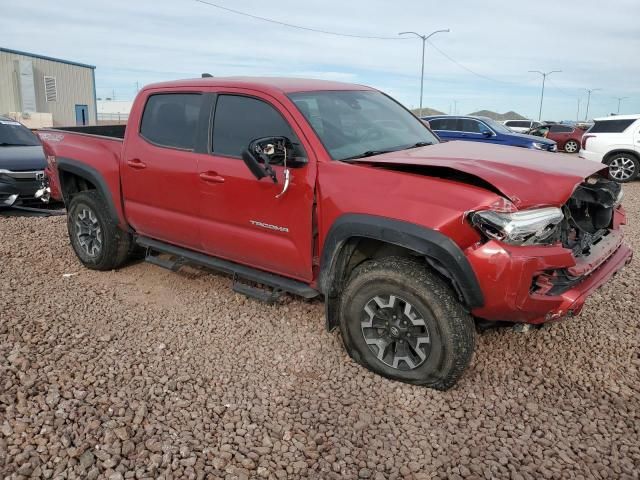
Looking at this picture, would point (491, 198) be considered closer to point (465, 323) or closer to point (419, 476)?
point (465, 323)

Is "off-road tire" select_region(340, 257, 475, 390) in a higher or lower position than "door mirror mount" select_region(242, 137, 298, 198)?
lower

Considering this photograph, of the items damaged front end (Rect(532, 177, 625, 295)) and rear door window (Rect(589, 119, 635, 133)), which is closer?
damaged front end (Rect(532, 177, 625, 295))

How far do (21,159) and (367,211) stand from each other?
24.8 ft

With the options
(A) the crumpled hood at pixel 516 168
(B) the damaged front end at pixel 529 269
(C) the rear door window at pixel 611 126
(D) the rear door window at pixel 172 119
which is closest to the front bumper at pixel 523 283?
(B) the damaged front end at pixel 529 269

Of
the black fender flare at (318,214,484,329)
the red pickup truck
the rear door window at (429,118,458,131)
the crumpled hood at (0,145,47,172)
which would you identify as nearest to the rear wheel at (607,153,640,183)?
the rear door window at (429,118,458,131)

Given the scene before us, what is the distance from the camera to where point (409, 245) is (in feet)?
10.1

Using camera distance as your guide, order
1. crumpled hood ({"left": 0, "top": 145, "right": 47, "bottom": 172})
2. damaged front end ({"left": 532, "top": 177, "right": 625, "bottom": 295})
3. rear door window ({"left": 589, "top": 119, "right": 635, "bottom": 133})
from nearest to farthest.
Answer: damaged front end ({"left": 532, "top": 177, "right": 625, "bottom": 295}), crumpled hood ({"left": 0, "top": 145, "right": 47, "bottom": 172}), rear door window ({"left": 589, "top": 119, "right": 635, "bottom": 133})

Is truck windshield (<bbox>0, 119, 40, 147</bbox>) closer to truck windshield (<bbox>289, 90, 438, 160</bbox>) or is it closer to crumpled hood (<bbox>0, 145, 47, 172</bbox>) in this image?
crumpled hood (<bbox>0, 145, 47, 172</bbox>)

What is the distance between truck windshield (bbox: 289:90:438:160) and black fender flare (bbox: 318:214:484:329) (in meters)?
0.56

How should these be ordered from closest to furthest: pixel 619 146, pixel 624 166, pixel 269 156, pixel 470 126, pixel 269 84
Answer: pixel 269 156
pixel 269 84
pixel 619 146
pixel 624 166
pixel 470 126

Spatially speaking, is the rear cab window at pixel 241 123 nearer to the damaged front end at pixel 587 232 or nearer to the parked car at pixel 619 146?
the damaged front end at pixel 587 232

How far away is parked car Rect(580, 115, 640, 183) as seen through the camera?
12.8 m

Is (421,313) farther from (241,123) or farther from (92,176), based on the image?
(92,176)

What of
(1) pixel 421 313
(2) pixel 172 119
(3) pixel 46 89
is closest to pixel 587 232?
(1) pixel 421 313
